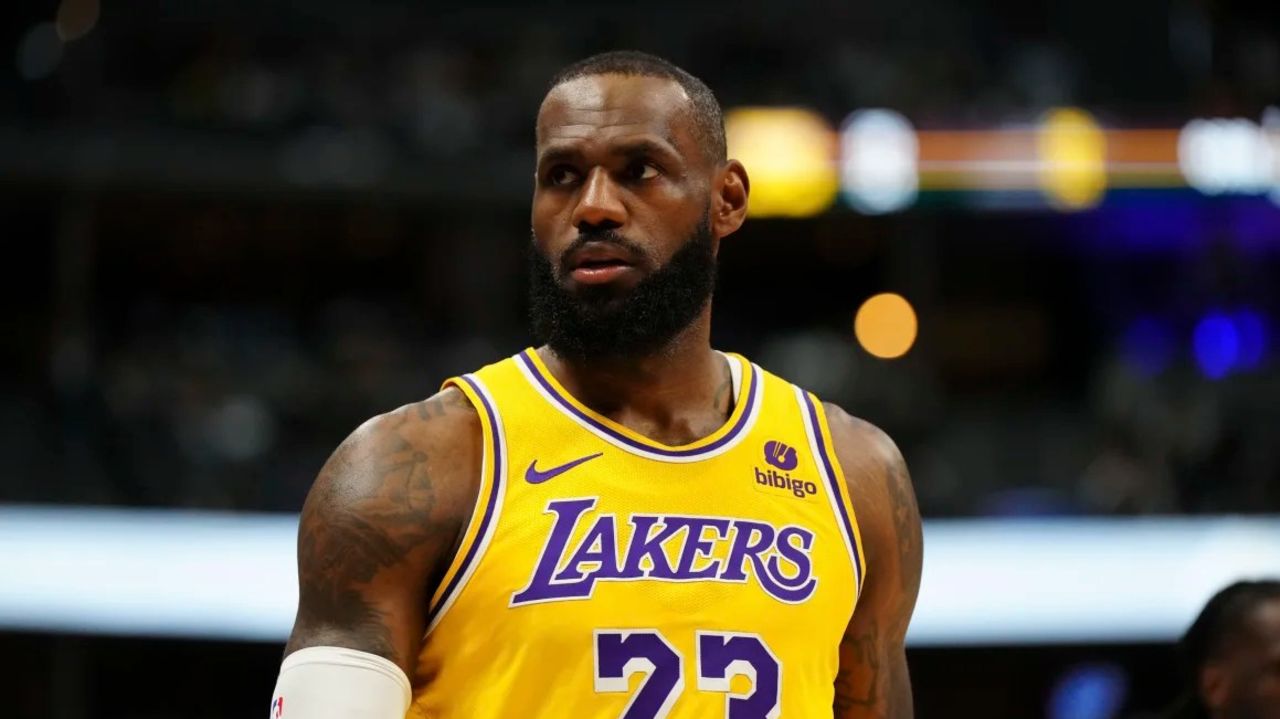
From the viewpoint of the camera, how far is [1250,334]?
1689 cm

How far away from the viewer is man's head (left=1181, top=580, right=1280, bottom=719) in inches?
149

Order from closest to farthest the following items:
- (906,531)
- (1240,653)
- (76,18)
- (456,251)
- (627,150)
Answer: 1. (627,150)
2. (906,531)
3. (1240,653)
4. (76,18)
5. (456,251)

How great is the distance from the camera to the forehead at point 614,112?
2.96 metres

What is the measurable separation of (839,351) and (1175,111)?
4.03 meters

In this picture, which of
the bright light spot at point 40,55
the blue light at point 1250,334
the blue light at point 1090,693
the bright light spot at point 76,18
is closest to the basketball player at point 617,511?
the blue light at point 1090,693

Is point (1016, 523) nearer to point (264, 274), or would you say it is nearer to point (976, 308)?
point (976, 308)

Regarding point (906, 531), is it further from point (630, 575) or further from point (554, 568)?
point (554, 568)

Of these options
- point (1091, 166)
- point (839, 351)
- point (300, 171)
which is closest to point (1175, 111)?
point (1091, 166)

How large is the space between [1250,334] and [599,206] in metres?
15.4

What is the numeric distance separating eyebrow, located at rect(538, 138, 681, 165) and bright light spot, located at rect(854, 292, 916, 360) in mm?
14875

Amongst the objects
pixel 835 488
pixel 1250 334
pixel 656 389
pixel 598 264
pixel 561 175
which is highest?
pixel 1250 334

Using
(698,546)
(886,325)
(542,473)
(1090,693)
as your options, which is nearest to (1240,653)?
A: (698,546)

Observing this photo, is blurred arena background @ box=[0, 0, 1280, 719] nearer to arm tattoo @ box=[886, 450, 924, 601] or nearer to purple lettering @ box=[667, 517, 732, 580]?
arm tattoo @ box=[886, 450, 924, 601]

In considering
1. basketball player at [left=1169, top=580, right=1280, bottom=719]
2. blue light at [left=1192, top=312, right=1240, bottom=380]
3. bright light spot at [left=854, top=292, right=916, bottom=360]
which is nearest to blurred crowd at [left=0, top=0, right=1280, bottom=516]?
bright light spot at [left=854, top=292, right=916, bottom=360]
